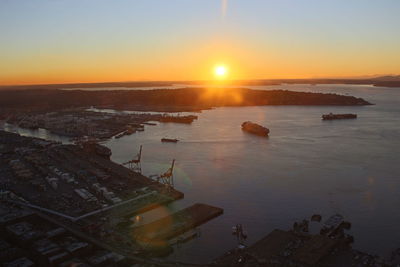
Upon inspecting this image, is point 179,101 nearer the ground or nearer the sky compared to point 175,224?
nearer the sky

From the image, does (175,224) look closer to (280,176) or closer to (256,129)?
(280,176)

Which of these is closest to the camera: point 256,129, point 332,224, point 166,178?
point 332,224

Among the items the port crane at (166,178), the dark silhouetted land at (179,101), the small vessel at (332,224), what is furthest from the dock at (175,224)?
the dark silhouetted land at (179,101)

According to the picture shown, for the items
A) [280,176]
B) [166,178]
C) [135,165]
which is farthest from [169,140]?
[280,176]

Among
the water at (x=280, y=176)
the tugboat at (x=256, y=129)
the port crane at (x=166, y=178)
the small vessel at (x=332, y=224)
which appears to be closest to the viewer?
the small vessel at (x=332, y=224)

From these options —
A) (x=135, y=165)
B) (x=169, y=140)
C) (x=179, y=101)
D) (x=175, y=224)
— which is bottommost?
(x=175, y=224)

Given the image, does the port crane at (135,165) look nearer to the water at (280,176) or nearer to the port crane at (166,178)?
the water at (280,176)

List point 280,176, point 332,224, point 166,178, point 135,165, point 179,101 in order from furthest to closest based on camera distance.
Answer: point 179,101
point 135,165
point 280,176
point 166,178
point 332,224

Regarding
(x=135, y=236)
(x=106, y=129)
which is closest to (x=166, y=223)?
(x=135, y=236)

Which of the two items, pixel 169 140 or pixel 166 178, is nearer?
pixel 166 178
